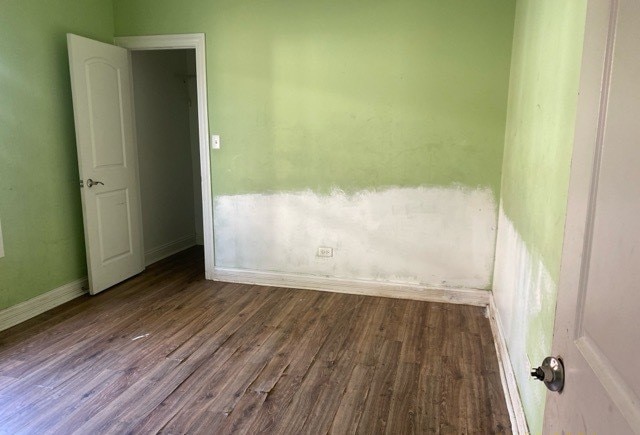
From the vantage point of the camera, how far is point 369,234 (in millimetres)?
3592

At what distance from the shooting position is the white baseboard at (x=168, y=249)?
4.48 m

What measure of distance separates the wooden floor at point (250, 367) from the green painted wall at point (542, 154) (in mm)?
515

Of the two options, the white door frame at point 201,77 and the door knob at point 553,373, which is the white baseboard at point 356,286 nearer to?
the white door frame at point 201,77

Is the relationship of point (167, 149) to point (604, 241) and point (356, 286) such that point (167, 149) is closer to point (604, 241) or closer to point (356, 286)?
point (356, 286)

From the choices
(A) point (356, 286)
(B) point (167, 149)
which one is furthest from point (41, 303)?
(A) point (356, 286)

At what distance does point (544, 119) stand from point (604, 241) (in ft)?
4.51

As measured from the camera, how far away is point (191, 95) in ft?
16.6

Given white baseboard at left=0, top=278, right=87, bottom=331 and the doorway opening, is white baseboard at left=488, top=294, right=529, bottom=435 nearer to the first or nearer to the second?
white baseboard at left=0, top=278, right=87, bottom=331

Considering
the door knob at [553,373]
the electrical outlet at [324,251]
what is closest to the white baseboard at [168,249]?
the electrical outlet at [324,251]

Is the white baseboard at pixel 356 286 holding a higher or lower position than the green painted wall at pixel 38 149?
lower

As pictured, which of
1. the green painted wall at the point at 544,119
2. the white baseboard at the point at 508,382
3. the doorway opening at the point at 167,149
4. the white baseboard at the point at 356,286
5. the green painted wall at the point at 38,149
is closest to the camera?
the green painted wall at the point at 544,119

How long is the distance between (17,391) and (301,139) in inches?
97.7

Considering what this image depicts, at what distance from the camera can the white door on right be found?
60 cm

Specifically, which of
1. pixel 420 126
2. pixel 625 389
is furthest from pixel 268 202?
pixel 625 389
